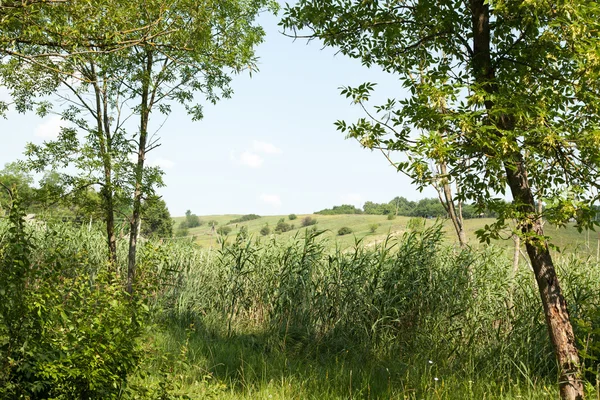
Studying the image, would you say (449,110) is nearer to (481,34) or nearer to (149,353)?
(481,34)

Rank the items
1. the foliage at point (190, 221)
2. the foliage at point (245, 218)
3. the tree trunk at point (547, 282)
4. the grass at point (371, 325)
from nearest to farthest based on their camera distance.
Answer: the tree trunk at point (547, 282) < the grass at point (371, 325) < the foliage at point (245, 218) < the foliage at point (190, 221)

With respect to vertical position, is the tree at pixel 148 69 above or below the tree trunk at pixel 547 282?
above

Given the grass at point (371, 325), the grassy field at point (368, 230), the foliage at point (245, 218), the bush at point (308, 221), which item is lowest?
the grass at point (371, 325)

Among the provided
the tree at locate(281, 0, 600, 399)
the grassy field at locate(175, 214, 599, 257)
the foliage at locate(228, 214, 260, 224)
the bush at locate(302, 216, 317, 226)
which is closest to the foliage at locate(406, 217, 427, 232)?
the grassy field at locate(175, 214, 599, 257)

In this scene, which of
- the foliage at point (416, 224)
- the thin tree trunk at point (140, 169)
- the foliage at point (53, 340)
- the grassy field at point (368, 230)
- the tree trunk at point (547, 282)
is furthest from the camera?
the grassy field at point (368, 230)

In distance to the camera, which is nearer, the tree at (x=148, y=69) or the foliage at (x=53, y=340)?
the foliage at (x=53, y=340)

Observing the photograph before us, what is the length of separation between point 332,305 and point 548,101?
3.90m

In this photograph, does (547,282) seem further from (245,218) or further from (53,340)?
(245,218)

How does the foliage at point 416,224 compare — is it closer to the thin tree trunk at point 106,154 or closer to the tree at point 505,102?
the tree at point 505,102

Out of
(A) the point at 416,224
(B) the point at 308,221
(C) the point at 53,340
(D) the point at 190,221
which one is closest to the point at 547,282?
(A) the point at 416,224

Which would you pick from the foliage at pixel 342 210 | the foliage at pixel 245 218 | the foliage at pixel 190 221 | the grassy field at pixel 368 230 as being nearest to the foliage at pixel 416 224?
the grassy field at pixel 368 230

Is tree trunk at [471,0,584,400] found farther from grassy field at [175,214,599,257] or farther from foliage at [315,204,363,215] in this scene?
foliage at [315,204,363,215]

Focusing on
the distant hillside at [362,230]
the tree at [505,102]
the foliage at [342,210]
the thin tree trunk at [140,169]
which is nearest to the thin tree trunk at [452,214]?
the distant hillside at [362,230]

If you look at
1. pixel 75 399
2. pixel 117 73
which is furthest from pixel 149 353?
pixel 117 73
